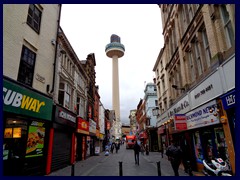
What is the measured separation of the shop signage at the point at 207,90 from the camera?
8698mm

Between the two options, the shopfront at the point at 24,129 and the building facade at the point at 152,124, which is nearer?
the shopfront at the point at 24,129

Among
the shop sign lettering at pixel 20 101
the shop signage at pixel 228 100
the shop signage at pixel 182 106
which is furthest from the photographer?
the shop signage at pixel 182 106

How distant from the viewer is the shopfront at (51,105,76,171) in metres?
12.5

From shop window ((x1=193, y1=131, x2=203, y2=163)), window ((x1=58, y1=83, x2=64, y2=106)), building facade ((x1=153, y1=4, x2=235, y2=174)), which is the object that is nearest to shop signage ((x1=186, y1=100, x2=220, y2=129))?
building facade ((x1=153, y1=4, x2=235, y2=174))

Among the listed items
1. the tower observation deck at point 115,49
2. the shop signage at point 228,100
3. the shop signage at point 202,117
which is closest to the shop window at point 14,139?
the shop signage at point 202,117

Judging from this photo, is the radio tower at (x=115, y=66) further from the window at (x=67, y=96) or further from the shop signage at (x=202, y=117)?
the shop signage at (x=202, y=117)

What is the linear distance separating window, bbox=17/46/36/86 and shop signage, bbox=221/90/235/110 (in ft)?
36.5

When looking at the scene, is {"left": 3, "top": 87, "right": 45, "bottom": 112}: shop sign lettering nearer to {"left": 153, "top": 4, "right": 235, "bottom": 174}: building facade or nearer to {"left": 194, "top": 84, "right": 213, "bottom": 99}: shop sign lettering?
{"left": 153, "top": 4, "right": 235, "bottom": 174}: building facade

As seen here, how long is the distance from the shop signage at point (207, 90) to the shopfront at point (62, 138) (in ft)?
33.8

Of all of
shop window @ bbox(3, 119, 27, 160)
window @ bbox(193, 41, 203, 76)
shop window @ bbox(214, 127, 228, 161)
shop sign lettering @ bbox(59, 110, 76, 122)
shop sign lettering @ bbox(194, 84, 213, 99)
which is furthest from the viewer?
shop sign lettering @ bbox(59, 110, 76, 122)

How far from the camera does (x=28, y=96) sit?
30.8 ft

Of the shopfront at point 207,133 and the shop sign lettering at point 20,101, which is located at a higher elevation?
the shop sign lettering at point 20,101
